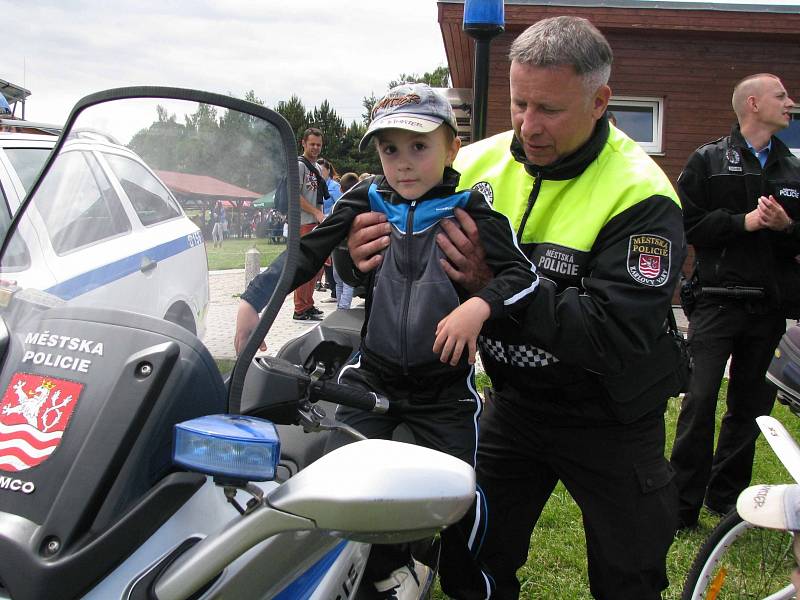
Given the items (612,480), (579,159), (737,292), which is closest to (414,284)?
(579,159)

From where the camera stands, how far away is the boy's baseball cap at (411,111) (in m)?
1.90

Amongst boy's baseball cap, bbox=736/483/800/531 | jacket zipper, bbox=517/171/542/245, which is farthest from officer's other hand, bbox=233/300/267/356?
boy's baseball cap, bbox=736/483/800/531

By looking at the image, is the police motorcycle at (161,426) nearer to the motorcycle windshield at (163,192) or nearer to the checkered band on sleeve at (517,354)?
the motorcycle windshield at (163,192)

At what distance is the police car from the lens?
4.25 ft

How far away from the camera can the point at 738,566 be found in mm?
2309

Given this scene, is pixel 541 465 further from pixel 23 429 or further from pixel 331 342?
pixel 23 429

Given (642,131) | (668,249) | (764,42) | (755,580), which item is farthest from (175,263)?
(764,42)

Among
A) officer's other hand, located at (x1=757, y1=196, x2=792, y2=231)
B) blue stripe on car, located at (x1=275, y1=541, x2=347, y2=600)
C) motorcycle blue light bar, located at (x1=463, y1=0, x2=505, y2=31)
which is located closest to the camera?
blue stripe on car, located at (x1=275, y1=541, x2=347, y2=600)

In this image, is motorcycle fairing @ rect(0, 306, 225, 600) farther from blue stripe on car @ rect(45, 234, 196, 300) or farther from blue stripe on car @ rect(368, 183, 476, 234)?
blue stripe on car @ rect(368, 183, 476, 234)

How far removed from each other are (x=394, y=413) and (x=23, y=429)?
1.09m

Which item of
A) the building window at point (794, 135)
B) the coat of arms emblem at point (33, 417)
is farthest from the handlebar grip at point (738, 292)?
the building window at point (794, 135)

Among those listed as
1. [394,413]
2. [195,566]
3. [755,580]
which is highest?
[195,566]

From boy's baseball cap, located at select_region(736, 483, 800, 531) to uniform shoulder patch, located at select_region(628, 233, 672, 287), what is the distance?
669 millimetres

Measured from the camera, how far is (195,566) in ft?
3.34
